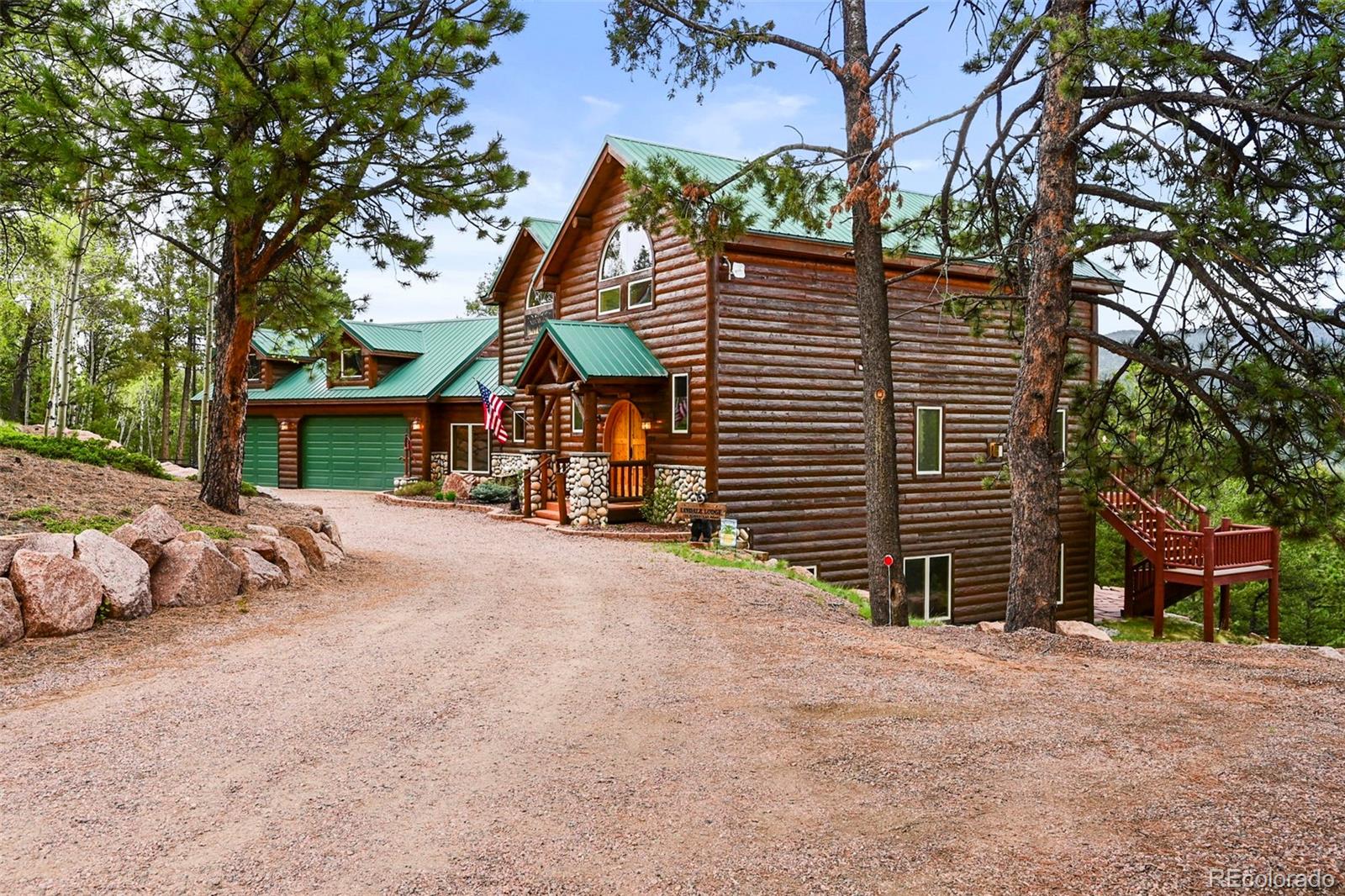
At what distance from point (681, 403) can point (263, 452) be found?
19731mm

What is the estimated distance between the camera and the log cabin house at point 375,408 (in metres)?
26.1

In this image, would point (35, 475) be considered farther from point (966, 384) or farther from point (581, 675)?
point (966, 384)

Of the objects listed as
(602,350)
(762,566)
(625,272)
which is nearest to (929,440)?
(762,566)

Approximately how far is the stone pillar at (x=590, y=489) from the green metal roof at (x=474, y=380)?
799 centimetres

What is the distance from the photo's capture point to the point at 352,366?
2883 cm

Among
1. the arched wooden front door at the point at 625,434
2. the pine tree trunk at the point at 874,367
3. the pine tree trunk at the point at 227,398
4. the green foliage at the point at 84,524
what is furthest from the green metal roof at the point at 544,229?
the green foliage at the point at 84,524

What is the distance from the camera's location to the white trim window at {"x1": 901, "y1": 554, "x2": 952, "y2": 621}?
1770cm

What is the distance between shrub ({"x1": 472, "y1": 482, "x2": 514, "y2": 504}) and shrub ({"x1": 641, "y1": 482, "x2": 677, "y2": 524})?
573 centimetres

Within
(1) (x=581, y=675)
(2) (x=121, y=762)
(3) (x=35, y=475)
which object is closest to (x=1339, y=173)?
(1) (x=581, y=675)

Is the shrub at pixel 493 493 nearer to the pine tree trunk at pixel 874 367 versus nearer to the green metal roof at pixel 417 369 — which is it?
the green metal roof at pixel 417 369

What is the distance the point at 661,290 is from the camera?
16.6m

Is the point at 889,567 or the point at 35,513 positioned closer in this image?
the point at 35,513

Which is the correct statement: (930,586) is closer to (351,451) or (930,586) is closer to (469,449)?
(469,449)

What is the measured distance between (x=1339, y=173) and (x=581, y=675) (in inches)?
258
